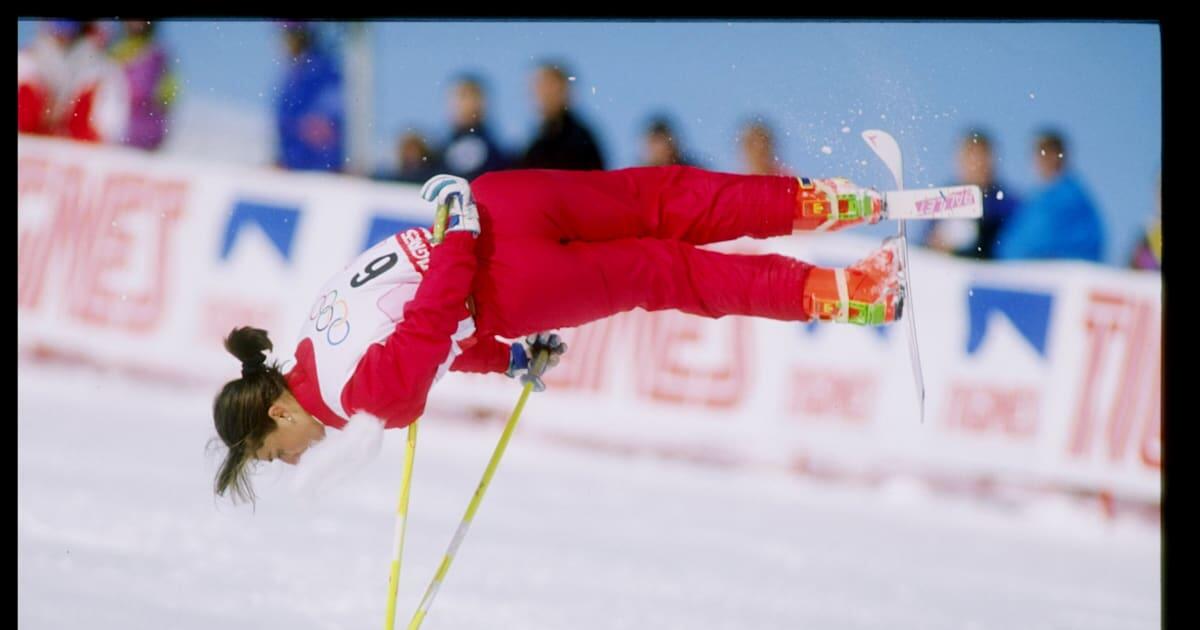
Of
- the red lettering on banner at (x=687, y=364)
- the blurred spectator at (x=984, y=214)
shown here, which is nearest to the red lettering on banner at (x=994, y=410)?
the blurred spectator at (x=984, y=214)

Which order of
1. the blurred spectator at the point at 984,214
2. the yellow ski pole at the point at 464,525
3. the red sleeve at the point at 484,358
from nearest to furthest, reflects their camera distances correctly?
1. the yellow ski pole at the point at 464,525
2. the red sleeve at the point at 484,358
3. the blurred spectator at the point at 984,214

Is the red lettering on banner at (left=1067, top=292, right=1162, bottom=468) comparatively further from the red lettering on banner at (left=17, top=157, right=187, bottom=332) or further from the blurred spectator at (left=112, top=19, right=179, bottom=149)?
the red lettering on banner at (left=17, top=157, right=187, bottom=332)

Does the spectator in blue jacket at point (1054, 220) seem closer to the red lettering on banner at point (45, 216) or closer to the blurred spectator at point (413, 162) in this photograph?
the blurred spectator at point (413, 162)

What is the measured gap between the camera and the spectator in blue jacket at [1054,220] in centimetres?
392

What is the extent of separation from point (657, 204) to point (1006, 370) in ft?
6.46

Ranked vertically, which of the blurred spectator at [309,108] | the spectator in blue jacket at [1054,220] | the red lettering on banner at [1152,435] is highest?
the blurred spectator at [309,108]

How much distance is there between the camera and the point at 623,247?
2.55 metres

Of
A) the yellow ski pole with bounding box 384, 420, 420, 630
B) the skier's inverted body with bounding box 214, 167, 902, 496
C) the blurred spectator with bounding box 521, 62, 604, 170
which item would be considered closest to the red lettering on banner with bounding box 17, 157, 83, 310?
the blurred spectator with bounding box 521, 62, 604, 170

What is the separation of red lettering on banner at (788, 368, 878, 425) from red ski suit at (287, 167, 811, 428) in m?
1.68

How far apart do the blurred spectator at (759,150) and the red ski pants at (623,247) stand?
1.16 m

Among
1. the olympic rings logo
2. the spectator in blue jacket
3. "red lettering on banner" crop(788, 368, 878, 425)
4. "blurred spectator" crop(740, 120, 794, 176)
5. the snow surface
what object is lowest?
the snow surface

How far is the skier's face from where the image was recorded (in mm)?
2439

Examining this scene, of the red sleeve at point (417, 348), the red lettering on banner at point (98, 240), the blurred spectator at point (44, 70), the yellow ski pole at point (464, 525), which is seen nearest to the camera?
the red sleeve at point (417, 348)

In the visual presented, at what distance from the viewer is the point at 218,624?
2.79 m
